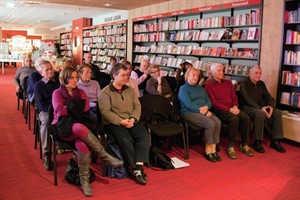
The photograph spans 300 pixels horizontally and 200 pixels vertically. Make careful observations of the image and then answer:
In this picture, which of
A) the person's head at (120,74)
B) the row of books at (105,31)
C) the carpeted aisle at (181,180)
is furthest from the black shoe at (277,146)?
the row of books at (105,31)

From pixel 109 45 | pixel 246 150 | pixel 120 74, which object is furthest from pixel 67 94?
pixel 109 45

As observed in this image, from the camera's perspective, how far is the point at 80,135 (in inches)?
129

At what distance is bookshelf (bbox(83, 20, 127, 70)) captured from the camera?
11.1m

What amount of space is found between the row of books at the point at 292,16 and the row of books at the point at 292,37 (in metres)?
0.18

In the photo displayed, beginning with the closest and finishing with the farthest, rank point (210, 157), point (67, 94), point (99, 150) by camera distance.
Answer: point (99, 150) → point (67, 94) → point (210, 157)

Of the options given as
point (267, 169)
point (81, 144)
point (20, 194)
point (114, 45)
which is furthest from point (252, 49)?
point (114, 45)

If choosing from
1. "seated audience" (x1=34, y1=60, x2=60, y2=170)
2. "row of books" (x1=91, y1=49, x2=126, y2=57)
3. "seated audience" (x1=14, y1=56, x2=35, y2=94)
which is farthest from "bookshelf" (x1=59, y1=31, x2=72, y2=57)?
"seated audience" (x1=34, y1=60, x2=60, y2=170)

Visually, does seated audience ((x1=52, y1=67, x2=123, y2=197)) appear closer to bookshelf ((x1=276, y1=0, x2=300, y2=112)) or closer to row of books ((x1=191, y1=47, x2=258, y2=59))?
bookshelf ((x1=276, y1=0, x2=300, y2=112))

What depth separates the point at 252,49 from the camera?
6.18 m

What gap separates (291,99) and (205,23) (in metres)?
2.71

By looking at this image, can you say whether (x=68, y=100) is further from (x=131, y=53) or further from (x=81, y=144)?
(x=131, y=53)

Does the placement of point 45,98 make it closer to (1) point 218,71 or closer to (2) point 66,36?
(1) point 218,71

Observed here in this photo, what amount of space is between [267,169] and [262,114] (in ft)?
3.41

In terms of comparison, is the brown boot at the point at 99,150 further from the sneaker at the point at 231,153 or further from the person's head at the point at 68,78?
the sneaker at the point at 231,153
